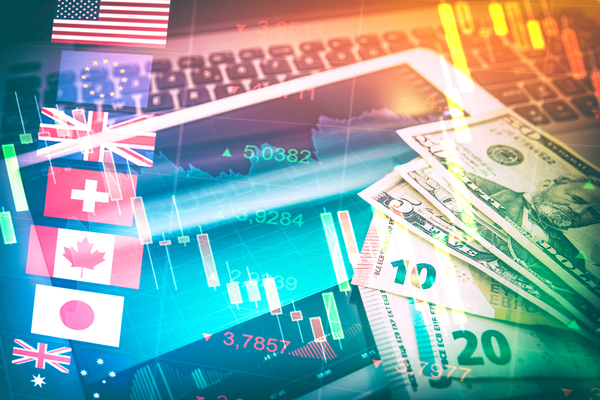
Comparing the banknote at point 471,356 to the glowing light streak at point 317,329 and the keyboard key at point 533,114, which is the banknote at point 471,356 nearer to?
the glowing light streak at point 317,329

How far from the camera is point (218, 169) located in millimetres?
930

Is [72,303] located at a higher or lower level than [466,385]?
higher

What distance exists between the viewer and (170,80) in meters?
0.97

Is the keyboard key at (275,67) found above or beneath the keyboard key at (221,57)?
beneath

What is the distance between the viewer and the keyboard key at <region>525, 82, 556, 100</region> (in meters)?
1.00

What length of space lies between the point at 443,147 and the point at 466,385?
63cm

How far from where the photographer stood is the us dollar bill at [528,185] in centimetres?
87

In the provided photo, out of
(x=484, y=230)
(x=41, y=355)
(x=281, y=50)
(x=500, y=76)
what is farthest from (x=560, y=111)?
(x=41, y=355)

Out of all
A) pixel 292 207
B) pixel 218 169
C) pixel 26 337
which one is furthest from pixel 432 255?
pixel 26 337

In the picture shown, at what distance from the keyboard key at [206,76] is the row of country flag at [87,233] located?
0.19 m

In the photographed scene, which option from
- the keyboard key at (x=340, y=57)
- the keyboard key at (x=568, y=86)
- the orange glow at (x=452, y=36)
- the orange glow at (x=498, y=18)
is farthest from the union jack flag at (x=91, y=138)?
the keyboard key at (x=568, y=86)

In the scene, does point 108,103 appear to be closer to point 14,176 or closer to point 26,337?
point 14,176

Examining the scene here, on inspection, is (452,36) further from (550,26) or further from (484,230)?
(484,230)

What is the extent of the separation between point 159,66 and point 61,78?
0.29 meters
